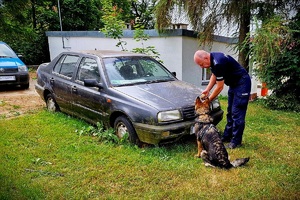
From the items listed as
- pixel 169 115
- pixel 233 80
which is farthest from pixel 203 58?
pixel 169 115

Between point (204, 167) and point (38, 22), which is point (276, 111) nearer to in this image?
point (204, 167)

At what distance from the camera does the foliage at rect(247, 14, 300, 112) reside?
602 cm

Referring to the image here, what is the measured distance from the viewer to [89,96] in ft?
16.1

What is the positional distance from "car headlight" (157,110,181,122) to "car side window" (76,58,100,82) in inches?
60.8

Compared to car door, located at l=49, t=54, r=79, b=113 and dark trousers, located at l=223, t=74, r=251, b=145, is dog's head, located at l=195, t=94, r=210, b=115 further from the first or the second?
car door, located at l=49, t=54, r=79, b=113

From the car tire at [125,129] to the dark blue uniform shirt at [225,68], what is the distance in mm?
1563

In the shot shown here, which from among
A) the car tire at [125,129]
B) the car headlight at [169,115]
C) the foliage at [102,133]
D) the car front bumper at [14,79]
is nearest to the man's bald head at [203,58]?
the car headlight at [169,115]

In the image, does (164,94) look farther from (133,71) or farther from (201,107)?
(133,71)

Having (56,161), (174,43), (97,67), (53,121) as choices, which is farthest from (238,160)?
(174,43)

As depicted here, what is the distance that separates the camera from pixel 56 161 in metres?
3.89

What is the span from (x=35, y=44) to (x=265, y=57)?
13328mm

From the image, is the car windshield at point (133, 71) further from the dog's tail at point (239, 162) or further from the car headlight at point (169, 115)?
the dog's tail at point (239, 162)

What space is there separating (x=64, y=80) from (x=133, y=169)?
2882mm

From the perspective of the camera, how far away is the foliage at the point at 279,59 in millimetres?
6016
